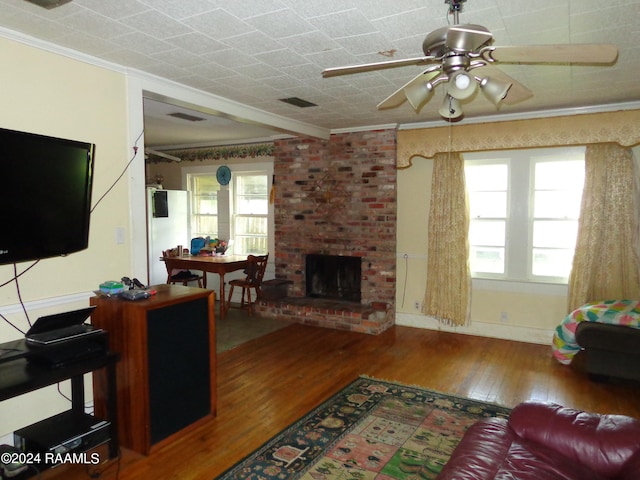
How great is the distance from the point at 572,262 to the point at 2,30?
4999 millimetres

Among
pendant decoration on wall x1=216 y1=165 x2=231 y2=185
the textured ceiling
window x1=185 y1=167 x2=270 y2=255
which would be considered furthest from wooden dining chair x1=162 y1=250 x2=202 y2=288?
the textured ceiling

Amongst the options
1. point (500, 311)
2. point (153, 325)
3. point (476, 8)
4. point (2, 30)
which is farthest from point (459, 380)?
point (2, 30)

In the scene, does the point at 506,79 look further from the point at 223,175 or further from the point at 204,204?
the point at 204,204

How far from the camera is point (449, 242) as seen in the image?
16.5 feet

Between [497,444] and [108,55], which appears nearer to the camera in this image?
[497,444]

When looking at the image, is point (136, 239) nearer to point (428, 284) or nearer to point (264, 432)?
point (264, 432)

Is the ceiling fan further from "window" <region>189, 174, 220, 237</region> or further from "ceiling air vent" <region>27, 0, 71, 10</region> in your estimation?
"window" <region>189, 174, 220, 237</region>

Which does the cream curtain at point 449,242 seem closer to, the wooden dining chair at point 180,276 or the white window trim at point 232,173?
the white window trim at point 232,173

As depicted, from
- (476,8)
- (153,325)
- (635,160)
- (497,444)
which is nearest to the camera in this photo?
(497,444)

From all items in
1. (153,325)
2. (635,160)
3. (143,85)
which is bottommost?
(153,325)

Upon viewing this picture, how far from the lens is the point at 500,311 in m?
4.93

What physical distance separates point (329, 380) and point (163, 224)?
404 centimetres

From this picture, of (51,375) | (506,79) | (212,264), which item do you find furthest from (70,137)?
(212,264)

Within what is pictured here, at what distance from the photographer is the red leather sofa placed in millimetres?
1762
